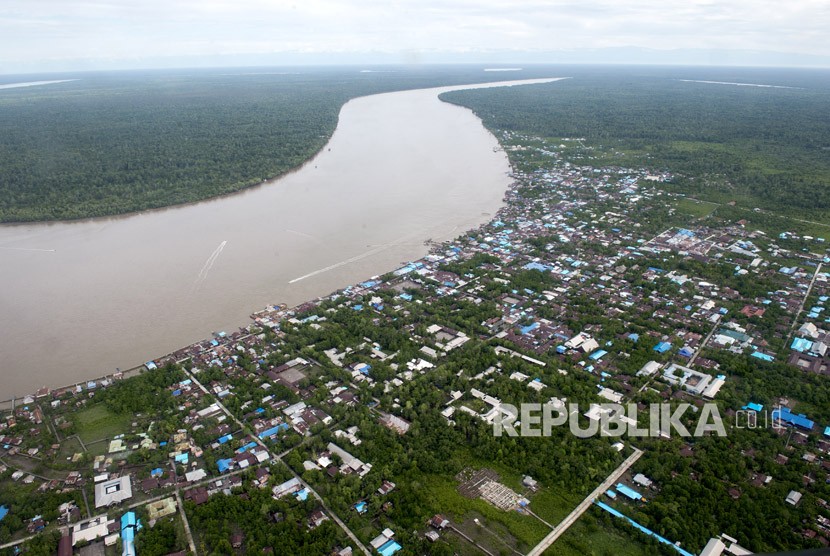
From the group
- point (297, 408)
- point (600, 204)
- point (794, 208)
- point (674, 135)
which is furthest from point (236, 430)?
point (674, 135)

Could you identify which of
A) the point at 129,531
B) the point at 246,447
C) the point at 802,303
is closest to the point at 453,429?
the point at 246,447

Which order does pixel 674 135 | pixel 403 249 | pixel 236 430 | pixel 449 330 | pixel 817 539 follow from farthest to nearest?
pixel 674 135 < pixel 403 249 < pixel 449 330 < pixel 236 430 < pixel 817 539

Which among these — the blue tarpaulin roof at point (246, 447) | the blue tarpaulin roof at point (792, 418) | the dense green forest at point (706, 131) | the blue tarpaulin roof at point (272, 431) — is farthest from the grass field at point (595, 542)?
the dense green forest at point (706, 131)

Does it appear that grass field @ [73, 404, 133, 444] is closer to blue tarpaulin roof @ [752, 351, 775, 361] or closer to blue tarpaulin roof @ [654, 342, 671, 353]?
blue tarpaulin roof @ [654, 342, 671, 353]

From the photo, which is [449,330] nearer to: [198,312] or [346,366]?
[346,366]

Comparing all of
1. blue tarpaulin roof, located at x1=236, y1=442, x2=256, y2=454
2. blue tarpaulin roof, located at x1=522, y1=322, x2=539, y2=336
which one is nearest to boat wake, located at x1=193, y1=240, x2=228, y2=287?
blue tarpaulin roof, located at x1=236, y1=442, x2=256, y2=454

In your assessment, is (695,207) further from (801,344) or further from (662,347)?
(662,347)
